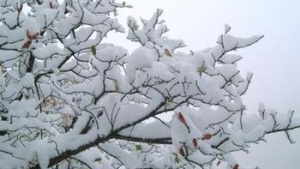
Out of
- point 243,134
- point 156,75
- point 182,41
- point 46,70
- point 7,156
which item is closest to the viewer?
point 156,75

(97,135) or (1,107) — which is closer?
(97,135)

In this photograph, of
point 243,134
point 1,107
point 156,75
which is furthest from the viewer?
point 1,107

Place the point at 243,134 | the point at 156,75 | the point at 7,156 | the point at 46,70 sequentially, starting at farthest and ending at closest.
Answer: the point at 46,70
the point at 7,156
the point at 243,134
the point at 156,75

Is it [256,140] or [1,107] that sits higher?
[256,140]

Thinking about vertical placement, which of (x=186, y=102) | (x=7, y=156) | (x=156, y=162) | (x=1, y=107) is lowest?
(x=156, y=162)

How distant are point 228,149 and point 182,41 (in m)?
1.70

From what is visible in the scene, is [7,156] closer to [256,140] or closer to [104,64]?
[104,64]

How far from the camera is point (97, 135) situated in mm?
2662

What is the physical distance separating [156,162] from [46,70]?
133 cm

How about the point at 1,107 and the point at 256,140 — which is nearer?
the point at 256,140

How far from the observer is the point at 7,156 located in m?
2.82

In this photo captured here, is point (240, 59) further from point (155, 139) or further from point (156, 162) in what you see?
point (156, 162)

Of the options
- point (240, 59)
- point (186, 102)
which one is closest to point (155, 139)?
point (186, 102)

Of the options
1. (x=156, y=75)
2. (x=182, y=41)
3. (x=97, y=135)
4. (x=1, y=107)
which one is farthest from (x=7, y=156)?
(x=182, y=41)
